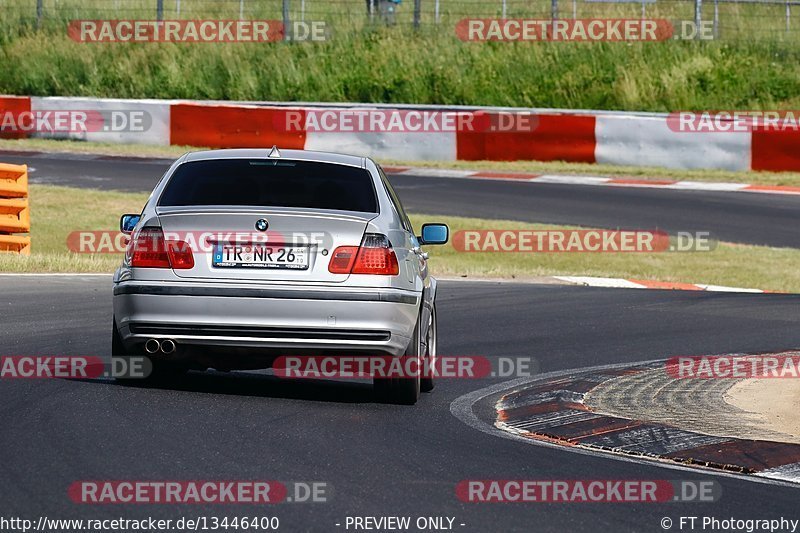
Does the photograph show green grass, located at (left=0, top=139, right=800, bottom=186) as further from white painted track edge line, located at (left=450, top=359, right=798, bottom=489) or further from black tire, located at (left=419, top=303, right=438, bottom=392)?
black tire, located at (left=419, top=303, right=438, bottom=392)

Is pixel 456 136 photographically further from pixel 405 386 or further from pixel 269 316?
pixel 269 316

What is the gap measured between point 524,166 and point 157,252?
22.2m

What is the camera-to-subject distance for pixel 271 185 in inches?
361

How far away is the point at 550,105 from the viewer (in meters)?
35.4

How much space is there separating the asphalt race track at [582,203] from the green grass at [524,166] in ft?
6.12

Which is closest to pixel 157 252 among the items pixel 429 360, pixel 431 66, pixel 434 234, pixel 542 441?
pixel 429 360

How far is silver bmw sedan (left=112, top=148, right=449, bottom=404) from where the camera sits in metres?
8.46

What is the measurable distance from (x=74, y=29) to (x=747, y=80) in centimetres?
1907

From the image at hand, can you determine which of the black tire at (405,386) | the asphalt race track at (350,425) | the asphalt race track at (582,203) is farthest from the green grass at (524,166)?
the black tire at (405,386)

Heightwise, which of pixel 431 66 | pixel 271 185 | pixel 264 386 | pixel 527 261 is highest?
pixel 431 66

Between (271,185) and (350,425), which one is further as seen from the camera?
(271,185)

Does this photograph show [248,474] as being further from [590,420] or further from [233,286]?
[590,420]

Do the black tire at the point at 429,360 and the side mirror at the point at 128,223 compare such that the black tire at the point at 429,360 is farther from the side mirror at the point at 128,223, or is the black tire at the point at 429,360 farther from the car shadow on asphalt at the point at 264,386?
the side mirror at the point at 128,223

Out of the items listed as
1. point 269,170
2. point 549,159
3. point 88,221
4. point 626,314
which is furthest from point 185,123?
point 269,170
